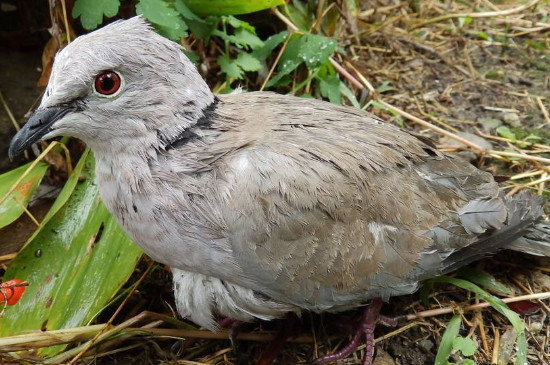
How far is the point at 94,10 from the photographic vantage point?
9.02 ft

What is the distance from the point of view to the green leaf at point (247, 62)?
3398 millimetres

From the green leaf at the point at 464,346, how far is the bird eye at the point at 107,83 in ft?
5.43

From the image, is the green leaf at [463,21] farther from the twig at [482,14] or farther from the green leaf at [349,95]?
the green leaf at [349,95]

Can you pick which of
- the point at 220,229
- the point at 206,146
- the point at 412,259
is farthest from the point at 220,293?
the point at 412,259

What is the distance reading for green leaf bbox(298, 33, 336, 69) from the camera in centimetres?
336

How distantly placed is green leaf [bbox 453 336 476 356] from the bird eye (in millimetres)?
1655

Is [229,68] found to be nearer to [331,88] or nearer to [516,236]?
[331,88]

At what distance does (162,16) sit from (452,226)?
59.0 inches

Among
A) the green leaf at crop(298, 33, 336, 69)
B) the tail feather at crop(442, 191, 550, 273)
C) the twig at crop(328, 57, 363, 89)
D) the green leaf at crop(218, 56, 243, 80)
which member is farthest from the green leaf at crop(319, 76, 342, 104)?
the tail feather at crop(442, 191, 550, 273)

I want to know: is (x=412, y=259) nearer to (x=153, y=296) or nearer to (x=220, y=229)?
(x=220, y=229)

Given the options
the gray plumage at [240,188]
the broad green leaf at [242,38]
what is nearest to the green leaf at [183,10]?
the broad green leaf at [242,38]

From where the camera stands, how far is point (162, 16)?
2.77 m

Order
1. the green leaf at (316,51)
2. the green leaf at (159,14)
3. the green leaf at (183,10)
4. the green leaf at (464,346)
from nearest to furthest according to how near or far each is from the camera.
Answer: the green leaf at (464,346) → the green leaf at (159,14) → the green leaf at (183,10) → the green leaf at (316,51)

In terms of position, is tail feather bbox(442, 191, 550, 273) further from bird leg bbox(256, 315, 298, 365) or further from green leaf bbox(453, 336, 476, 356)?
bird leg bbox(256, 315, 298, 365)
